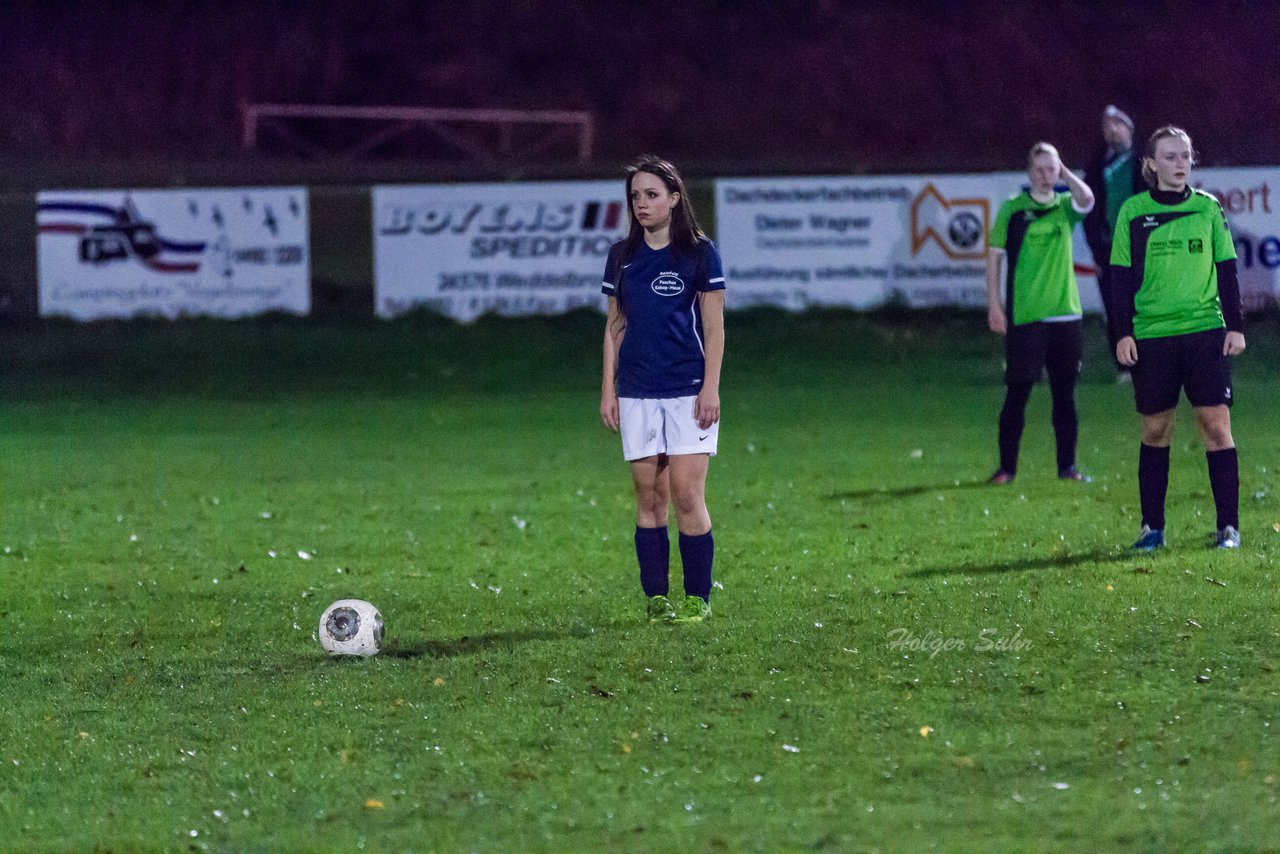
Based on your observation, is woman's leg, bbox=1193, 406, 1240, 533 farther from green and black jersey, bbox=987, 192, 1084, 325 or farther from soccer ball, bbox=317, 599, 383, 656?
soccer ball, bbox=317, 599, 383, 656

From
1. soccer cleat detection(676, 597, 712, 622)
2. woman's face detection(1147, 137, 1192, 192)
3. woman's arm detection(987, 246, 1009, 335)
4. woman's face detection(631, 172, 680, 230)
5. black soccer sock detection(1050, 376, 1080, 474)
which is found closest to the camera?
woman's face detection(631, 172, 680, 230)

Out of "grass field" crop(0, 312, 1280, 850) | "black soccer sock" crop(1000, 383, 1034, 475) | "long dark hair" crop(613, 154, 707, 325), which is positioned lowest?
"grass field" crop(0, 312, 1280, 850)

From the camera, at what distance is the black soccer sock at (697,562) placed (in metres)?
6.89

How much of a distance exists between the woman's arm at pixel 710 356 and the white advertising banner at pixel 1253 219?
12639mm

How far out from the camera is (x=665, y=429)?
681 centimetres

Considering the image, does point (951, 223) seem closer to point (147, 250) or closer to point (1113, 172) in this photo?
point (1113, 172)

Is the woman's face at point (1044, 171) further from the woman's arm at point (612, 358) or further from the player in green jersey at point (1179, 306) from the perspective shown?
the woman's arm at point (612, 358)

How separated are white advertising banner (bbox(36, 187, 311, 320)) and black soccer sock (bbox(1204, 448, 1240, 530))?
14584 millimetres

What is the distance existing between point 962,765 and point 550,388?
518 inches

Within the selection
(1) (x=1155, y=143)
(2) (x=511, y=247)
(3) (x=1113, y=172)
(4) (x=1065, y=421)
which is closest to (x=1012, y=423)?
(4) (x=1065, y=421)

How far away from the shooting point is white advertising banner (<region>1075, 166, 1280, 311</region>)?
18641 millimetres

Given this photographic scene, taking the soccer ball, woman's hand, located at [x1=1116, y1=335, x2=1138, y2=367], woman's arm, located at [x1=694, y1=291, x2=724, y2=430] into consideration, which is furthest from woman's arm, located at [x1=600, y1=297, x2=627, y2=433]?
woman's hand, located at [x1=1116, y1=335, x2=1138, y2=367]

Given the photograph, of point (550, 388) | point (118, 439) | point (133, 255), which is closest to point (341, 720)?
point (118, 439)

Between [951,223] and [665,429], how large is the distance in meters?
13.5
